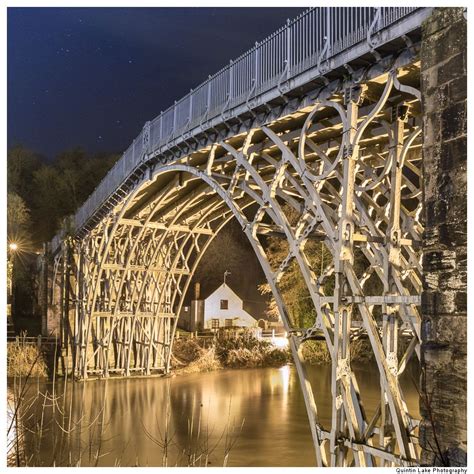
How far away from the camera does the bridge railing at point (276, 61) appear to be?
9.50 m

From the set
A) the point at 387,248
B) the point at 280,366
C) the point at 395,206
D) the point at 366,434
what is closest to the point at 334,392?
the point at 366,434

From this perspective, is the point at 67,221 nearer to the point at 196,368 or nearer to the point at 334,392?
the point at 196,368

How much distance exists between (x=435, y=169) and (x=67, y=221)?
27871 mm

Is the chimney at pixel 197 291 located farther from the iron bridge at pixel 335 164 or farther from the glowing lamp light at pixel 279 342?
the iron bridge at pixel 335 164

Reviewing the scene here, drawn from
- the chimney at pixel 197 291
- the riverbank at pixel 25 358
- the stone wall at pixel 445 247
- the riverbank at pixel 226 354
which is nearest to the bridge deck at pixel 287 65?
the stone wall at pixel 445 247

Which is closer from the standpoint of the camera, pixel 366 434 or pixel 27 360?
pixel 366 434

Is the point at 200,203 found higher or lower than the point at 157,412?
higher

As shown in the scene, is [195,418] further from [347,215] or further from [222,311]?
[222,311]

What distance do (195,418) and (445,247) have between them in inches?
661

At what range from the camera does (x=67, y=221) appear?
32156 millimetres

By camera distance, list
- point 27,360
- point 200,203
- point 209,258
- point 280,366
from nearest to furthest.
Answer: point 200,203 → point 27,360 → point 280,366 → point 209,258

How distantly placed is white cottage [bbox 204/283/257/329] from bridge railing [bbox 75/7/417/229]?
31.2 metres

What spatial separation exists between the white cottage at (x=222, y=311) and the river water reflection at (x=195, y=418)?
16044mm
